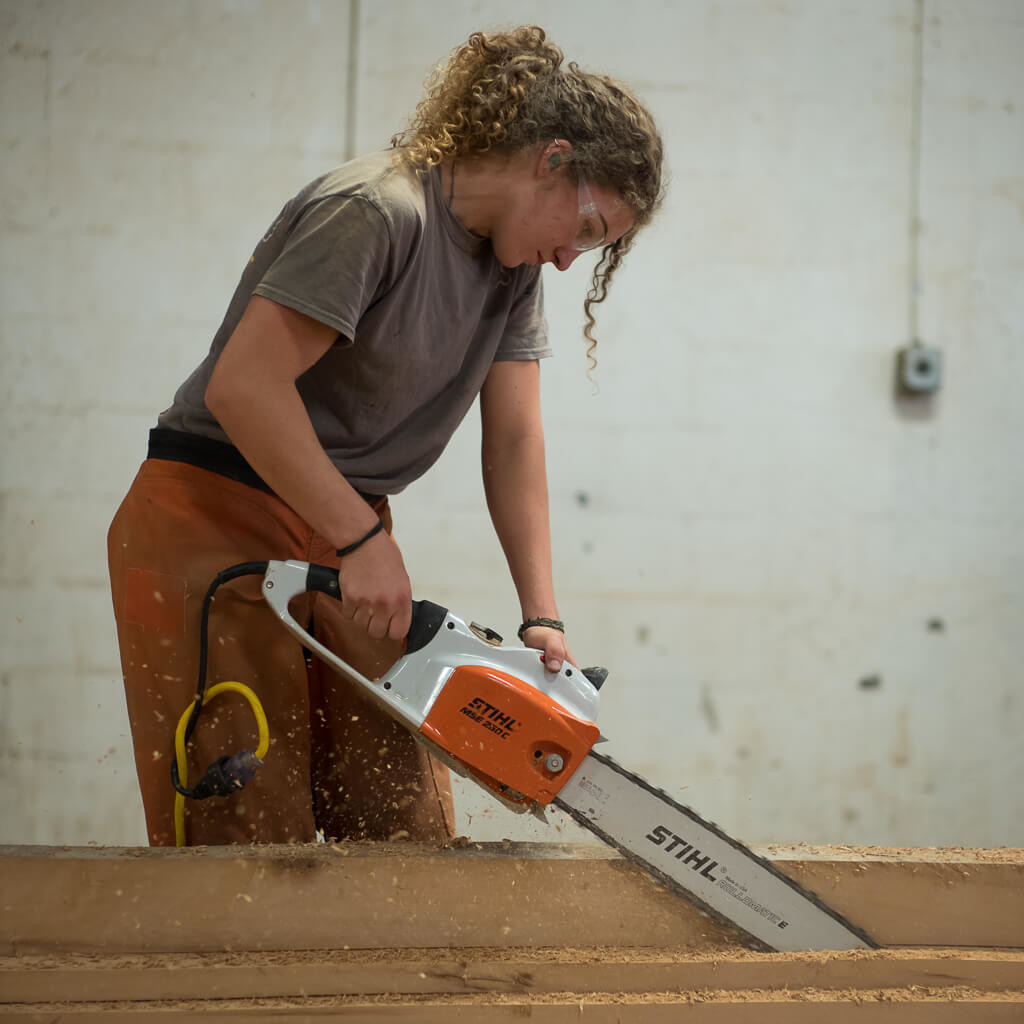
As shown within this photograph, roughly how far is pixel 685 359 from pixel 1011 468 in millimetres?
1262

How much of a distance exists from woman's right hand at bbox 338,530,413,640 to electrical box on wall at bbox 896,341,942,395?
8.36ft

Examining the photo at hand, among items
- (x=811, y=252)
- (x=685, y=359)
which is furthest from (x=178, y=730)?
(x=811, y=252)

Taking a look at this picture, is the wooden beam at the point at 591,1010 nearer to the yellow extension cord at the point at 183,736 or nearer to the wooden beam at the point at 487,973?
the wooden beam at the point at 487,973

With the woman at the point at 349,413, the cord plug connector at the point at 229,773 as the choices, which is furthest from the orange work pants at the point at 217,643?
the cord plug connector at the point at 229,773

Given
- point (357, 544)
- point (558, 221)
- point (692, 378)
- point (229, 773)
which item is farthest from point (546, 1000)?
point (692, 378)

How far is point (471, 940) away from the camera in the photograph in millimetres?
1170

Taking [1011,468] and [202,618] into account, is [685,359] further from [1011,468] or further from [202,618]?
[202,618]

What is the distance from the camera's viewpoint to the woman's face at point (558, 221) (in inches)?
48.9

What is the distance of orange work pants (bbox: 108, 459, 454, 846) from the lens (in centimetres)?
128

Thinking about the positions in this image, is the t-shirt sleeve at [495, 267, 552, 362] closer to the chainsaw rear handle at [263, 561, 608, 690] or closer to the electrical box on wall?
the chainsaw rear handle at [263, 561, 608, 690]

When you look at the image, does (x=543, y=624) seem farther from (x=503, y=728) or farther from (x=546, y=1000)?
(x=546, y=1000)

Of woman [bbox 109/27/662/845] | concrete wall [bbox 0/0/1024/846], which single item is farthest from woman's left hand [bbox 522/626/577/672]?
concrete wall [bbox 0/0/1024/846]

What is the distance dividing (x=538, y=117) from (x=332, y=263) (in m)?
0.37

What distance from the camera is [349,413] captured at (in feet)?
4.42
